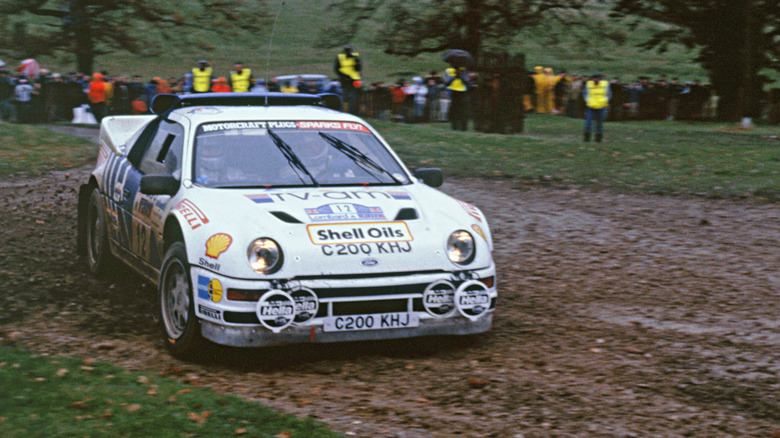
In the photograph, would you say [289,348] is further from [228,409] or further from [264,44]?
[264,44]

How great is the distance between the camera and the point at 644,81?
3253 cm

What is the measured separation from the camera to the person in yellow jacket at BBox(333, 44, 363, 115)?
20.1 meters

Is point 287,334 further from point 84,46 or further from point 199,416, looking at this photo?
point 84,46

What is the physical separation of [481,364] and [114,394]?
219cm

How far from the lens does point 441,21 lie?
26.7m

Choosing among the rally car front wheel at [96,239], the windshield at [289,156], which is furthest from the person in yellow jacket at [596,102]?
the windshield at [289,156]

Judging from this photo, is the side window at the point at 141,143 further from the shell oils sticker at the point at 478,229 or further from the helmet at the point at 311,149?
the shell oils sticker at the point at 478,229

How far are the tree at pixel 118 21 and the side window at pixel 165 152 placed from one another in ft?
88.9

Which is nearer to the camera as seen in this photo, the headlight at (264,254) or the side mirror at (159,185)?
the headlight at (264,254)

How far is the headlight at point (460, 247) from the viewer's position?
6148mm

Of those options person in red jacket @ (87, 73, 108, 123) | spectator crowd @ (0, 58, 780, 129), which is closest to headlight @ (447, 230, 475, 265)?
spectator crowd @ (0, 58, 780, 129)

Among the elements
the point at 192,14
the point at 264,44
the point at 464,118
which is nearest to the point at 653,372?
the point at 464,118

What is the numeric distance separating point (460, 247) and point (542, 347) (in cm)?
90

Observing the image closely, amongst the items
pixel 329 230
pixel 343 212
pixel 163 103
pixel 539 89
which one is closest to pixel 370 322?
pixel 329 230
